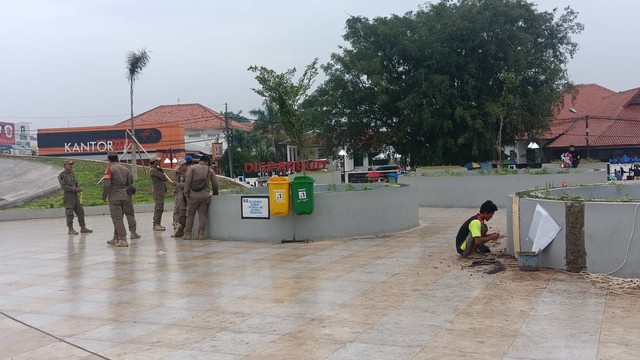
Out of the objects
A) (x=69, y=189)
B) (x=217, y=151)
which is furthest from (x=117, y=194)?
(x=217, y=151)

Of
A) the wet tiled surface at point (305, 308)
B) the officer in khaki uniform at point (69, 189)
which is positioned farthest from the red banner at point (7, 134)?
the wet tiled surface at point (305, 308)

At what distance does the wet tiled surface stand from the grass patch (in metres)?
12.6

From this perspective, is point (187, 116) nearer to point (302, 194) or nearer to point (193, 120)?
point (193, 120)

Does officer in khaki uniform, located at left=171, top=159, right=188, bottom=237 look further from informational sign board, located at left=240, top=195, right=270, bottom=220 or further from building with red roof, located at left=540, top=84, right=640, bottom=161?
building with red roof, located at left=540, top=84, right=640, bottom=161

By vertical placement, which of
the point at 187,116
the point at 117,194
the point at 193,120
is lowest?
the point at 117,194

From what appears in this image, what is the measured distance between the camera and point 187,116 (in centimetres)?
7769

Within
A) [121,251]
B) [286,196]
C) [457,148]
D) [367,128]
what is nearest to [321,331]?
[286,196]

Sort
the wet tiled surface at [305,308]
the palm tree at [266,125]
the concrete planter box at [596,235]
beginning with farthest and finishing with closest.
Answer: the palm tree at [266,125] < the concrete planter box at [596,235] < the wet tiled surface at [305,308]

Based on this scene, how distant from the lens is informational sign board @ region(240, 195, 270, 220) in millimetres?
11719

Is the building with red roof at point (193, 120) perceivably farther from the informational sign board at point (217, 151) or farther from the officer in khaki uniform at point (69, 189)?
the officer in khaki uniform at point (69, 189)

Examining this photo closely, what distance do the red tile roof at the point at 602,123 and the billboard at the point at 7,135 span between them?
92.6 m

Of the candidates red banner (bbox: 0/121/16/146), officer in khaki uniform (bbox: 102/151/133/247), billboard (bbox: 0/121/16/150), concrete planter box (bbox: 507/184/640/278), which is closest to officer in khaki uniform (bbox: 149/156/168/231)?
officer in khaki uniform (bbox: 102/151/133/247)

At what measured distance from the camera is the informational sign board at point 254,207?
461 inches

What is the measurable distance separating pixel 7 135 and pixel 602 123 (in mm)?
99006
